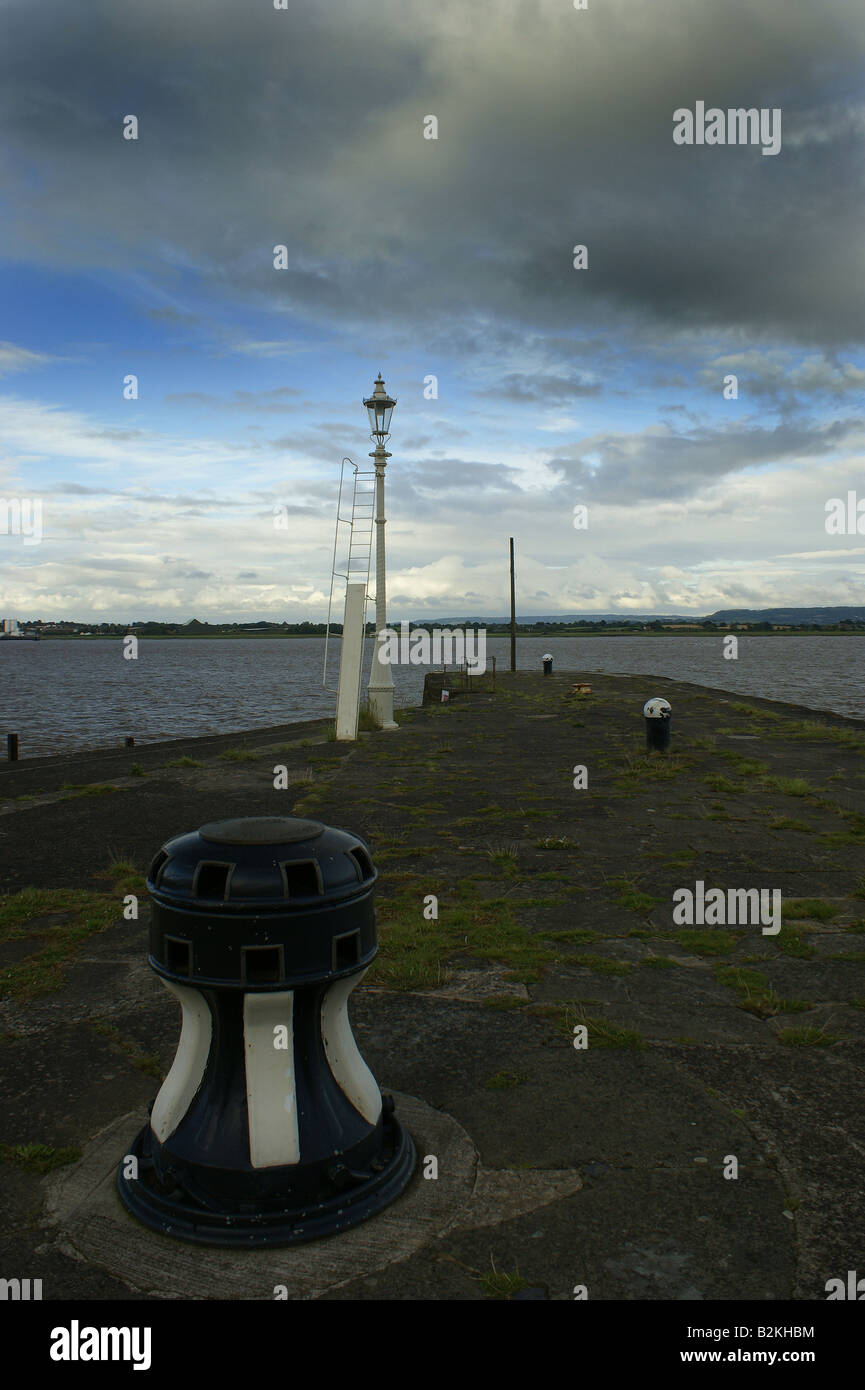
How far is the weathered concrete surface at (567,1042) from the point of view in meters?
2.83

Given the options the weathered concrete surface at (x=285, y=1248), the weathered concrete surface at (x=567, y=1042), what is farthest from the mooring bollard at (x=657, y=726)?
the weathered concrete surface at (x=285, y=1248)

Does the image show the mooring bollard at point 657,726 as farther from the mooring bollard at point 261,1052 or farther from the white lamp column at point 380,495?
the mooring bollard at point 261,1052

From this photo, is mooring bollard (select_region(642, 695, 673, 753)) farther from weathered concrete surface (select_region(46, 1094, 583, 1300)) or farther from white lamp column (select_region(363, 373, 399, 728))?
weathered concrete surface (select_region(46, 1094, 583, 1300))

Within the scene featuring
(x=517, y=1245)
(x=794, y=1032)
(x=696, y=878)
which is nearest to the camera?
(x=517, y=1245)

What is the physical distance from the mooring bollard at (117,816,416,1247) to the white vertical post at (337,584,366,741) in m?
13.7

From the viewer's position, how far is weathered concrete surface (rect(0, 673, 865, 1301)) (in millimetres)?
2830

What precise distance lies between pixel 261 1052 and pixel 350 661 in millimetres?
13948

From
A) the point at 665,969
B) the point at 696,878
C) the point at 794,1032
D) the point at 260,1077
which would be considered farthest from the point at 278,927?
the point at 696,878

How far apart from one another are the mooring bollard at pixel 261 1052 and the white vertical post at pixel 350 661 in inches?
538

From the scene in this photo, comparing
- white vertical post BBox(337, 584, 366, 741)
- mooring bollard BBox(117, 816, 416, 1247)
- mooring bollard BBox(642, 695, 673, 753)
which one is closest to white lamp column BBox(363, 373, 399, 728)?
white vertical post BBox(337, 584, 366, 741)

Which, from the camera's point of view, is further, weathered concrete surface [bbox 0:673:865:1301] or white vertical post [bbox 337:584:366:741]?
white vertical post [bbox 337:584:366:741]
